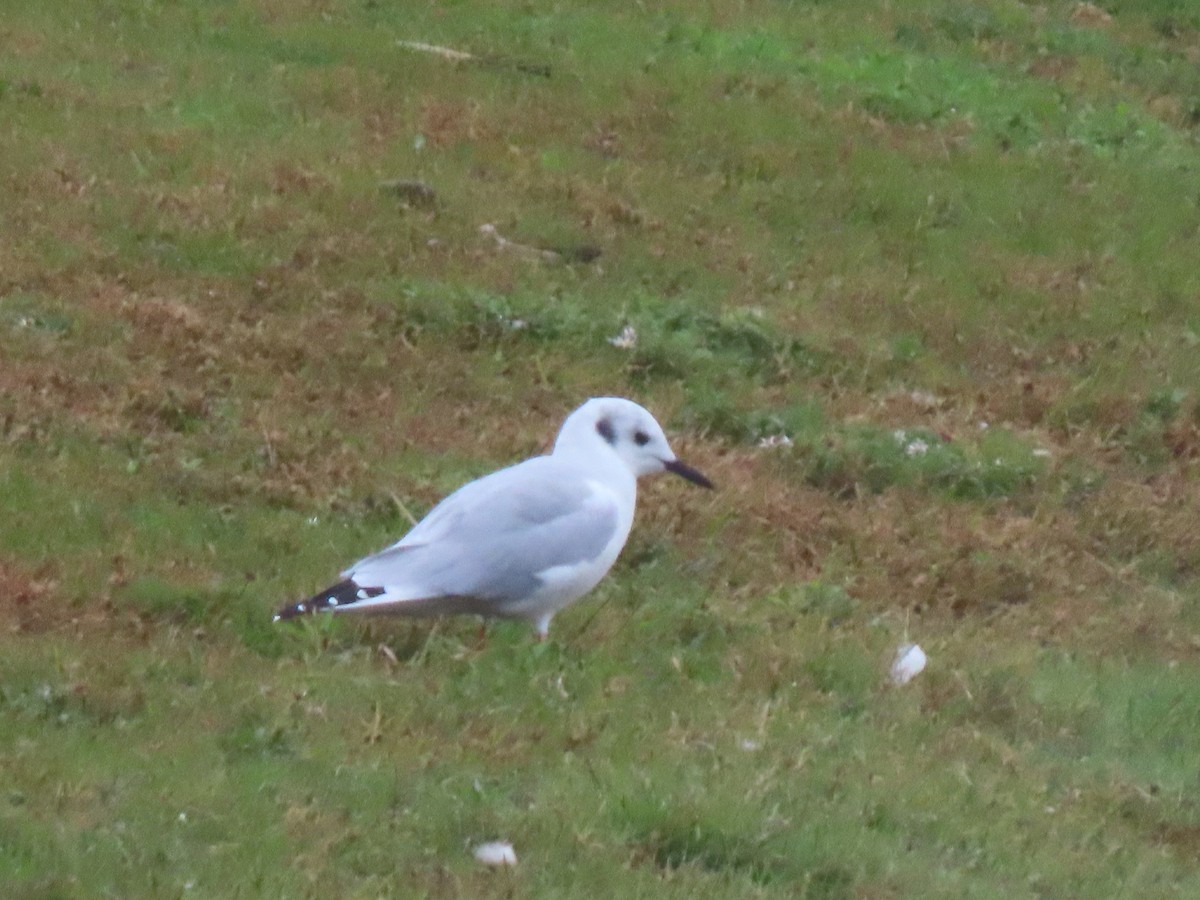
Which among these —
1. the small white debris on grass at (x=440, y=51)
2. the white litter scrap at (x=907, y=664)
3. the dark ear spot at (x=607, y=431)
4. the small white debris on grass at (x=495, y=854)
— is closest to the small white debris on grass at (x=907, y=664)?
the white litter scrap at (x=907, y=664)

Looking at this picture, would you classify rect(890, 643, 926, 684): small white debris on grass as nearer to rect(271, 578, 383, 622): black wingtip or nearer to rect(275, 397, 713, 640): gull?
rect(275, 397, 713, 640): gull

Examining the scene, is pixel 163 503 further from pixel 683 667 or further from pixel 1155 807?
pixel 1155 807

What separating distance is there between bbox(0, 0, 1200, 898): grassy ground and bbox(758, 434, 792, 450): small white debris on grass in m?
0.08

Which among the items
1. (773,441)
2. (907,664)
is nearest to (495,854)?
(907,664)

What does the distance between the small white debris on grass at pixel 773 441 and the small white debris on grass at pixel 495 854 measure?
238 inches

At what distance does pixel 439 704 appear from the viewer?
757 cm

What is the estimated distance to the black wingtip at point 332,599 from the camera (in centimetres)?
803

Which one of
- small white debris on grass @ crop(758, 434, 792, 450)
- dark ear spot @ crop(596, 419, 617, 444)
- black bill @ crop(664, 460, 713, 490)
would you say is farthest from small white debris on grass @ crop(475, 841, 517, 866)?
small white debris on grass @ crop(758, 434, 792, 450)

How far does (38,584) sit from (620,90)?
943 cm

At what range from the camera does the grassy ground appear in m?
6.89

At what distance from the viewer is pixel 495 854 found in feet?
21.0

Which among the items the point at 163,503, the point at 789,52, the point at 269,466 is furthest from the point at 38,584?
the point at 789,52

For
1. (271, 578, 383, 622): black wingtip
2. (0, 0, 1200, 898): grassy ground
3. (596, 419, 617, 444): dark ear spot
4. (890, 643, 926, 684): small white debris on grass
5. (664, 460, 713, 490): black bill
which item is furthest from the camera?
(664, 460, 713, 490): black bill

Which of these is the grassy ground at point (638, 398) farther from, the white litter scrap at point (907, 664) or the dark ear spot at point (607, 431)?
the dark ear spot at point (607, 431)
